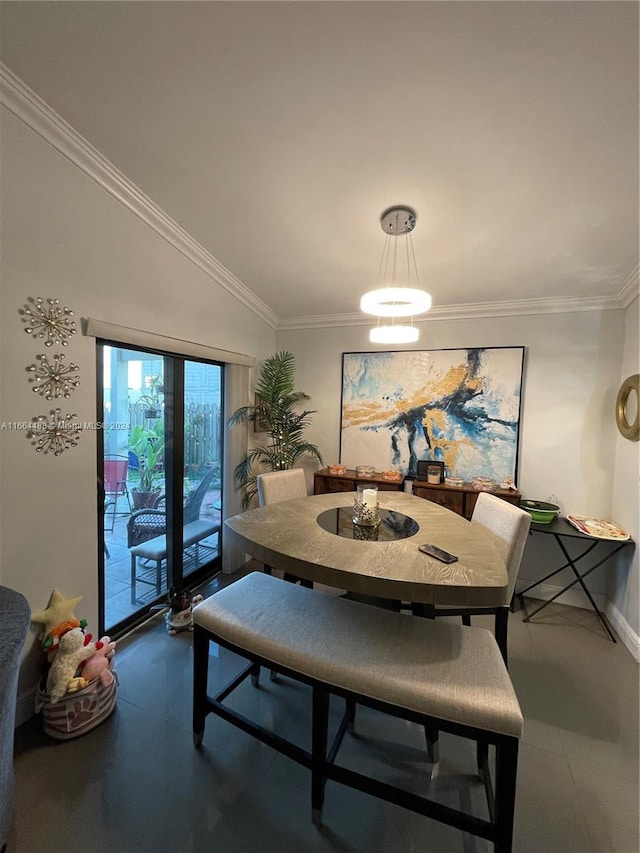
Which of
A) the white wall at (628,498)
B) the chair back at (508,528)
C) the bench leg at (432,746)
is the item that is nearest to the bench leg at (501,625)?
the chair back at (508,528)

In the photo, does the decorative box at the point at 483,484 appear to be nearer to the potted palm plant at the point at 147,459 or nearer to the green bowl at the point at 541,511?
the green bowl at the point at 541,511

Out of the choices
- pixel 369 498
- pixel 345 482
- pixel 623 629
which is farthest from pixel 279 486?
pixel 623 629

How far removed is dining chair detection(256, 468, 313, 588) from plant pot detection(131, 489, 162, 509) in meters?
0.78

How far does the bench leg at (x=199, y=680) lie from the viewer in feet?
4.68

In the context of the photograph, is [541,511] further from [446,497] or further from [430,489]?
[430,489]

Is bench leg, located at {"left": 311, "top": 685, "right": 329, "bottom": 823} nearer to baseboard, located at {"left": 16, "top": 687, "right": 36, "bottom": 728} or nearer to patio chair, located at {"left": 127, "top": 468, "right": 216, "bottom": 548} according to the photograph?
baseboard, located at {"left": 16, "top": 687, "right": 36, "bottom": 728}

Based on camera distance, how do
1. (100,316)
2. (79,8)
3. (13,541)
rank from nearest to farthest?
(79,8) < (13,541) < (100,316)

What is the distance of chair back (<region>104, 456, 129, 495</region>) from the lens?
2.02 metres

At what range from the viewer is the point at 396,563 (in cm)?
123

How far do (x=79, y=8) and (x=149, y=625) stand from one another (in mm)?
3043

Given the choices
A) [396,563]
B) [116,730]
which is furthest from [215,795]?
[396,563]

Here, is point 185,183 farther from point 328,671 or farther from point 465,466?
point 465,466

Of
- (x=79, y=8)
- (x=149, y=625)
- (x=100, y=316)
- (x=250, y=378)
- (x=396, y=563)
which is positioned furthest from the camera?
(x=250, y=378)

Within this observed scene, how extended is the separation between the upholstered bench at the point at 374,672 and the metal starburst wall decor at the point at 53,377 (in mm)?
1252
